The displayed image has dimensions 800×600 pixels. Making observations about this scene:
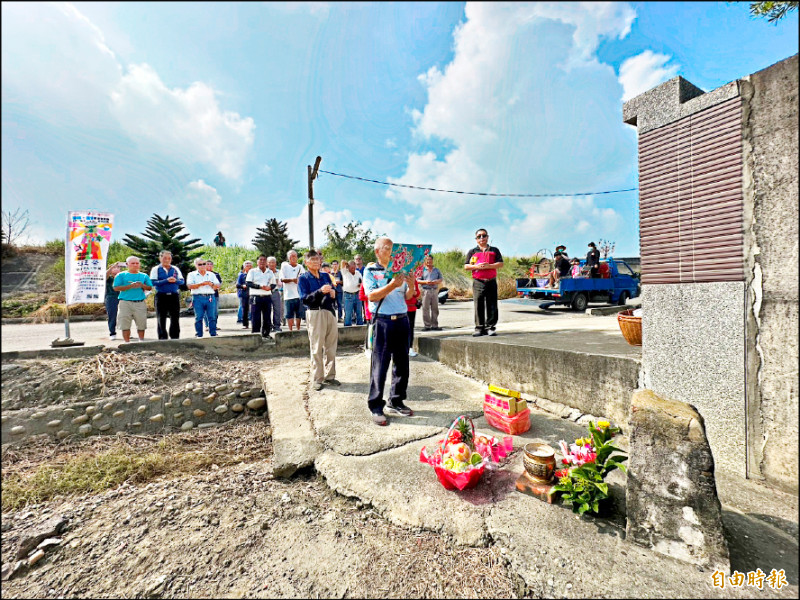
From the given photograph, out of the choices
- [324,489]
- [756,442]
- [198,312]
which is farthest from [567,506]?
[198,312]

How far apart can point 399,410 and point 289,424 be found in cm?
118

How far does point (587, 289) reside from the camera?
1171 centimetres

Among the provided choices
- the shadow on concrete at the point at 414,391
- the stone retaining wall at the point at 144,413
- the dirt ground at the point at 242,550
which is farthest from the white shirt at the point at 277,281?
the dirt ground at the point at 242,550

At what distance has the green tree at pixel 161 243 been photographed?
20.8 meters

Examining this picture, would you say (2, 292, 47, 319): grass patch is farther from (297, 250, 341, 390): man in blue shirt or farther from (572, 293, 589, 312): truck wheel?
(572, 293, 589, 312): truck wheel

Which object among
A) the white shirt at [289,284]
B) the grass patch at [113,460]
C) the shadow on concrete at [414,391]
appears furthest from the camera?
the white shirt at [289,284]

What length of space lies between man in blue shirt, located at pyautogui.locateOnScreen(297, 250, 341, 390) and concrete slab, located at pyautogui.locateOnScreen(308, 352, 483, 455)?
25 centimetres

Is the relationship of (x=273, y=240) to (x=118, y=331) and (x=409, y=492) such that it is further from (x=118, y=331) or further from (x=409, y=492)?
(x=409, y=492)

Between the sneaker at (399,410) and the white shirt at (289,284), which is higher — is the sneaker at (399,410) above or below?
below

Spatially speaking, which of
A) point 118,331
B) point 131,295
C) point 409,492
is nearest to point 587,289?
point 409,492

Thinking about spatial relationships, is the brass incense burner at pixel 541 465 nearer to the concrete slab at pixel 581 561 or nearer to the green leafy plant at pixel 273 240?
the concrete slab at pixel 581 561

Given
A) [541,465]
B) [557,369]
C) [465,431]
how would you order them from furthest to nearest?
[557,369] < [465,431] < [541,465]

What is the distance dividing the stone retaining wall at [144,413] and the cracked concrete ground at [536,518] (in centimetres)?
237

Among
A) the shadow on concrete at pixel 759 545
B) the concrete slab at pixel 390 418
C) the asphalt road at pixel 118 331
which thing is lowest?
the shadow on concrete at pixel 759 545
